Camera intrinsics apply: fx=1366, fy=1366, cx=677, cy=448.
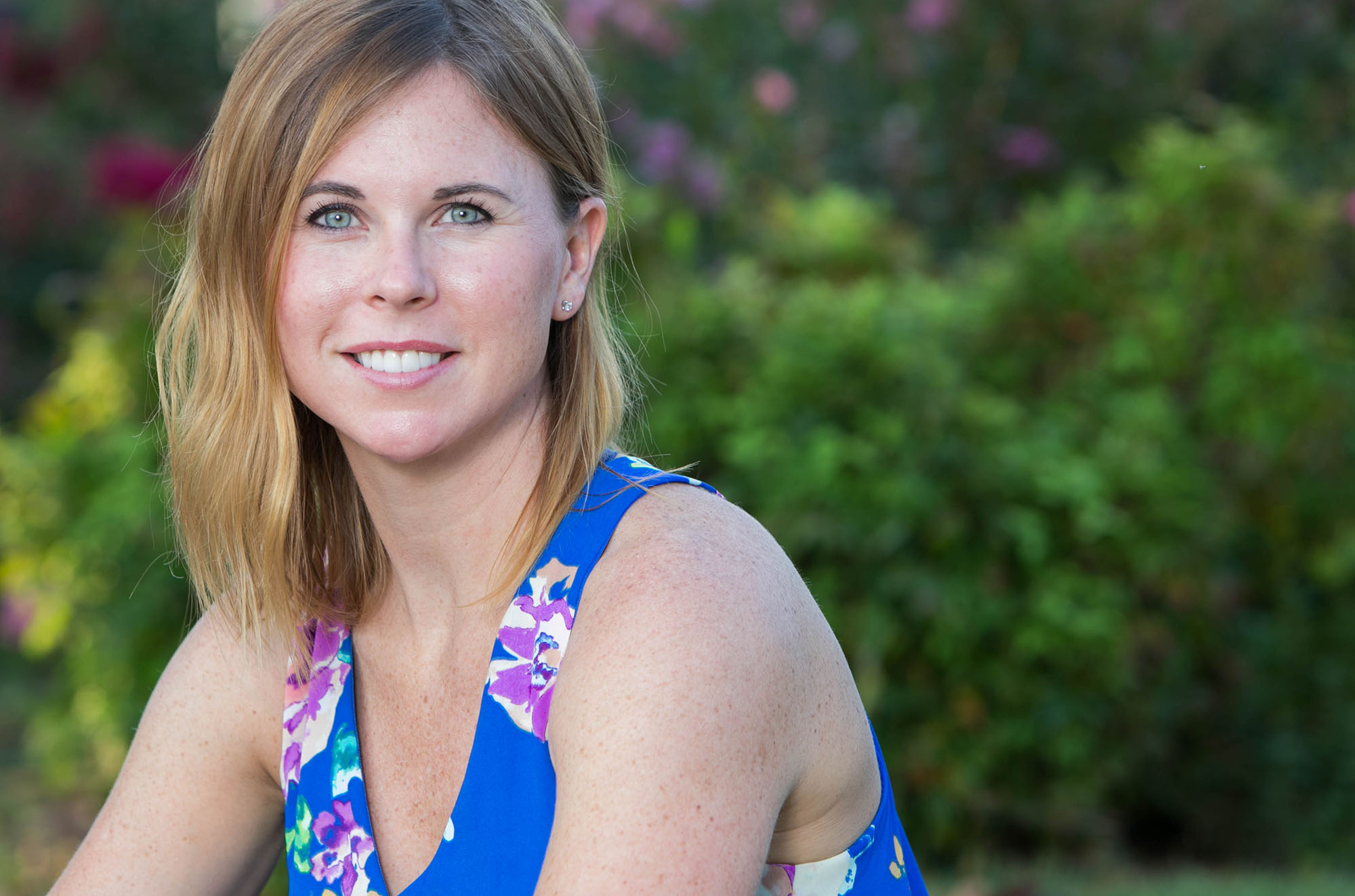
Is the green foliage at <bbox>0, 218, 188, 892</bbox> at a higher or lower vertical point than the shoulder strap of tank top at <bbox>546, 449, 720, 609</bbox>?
lower

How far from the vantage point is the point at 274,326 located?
64.3 inches

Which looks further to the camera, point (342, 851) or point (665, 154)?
point (665, 154)

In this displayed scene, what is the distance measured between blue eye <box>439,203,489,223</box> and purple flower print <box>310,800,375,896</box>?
0.75 meters

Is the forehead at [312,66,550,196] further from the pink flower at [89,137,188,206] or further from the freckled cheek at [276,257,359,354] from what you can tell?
the pink flower at [89,137,188,206]

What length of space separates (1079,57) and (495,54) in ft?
15.8

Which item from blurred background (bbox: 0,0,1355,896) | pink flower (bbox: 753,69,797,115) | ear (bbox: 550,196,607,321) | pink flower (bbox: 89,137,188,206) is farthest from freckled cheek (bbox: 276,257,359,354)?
pink flower (bbox: 753,69,797,115)

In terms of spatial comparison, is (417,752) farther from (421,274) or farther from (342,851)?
(421,274)

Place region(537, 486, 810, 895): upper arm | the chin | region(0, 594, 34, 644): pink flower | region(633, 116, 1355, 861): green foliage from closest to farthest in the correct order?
region(537, 486, 810, 895): upper arm, the chin, region(633, 116, 1355, 861): green foliage, region(0, 594, 34, 644): pink flower

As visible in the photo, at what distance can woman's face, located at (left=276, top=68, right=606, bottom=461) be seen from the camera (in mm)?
1515

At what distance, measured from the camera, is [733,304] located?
149 inches

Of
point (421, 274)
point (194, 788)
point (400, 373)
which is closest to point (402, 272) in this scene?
point (421, 274)

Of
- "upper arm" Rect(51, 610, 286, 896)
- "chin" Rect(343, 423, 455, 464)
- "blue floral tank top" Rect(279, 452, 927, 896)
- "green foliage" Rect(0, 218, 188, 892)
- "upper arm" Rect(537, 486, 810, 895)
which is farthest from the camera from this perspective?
"green foliage" Rect(0, 218, 188, 892)

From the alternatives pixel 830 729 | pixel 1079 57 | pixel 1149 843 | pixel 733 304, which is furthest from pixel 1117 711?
pixel 1079 57

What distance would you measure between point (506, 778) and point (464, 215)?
63cm
